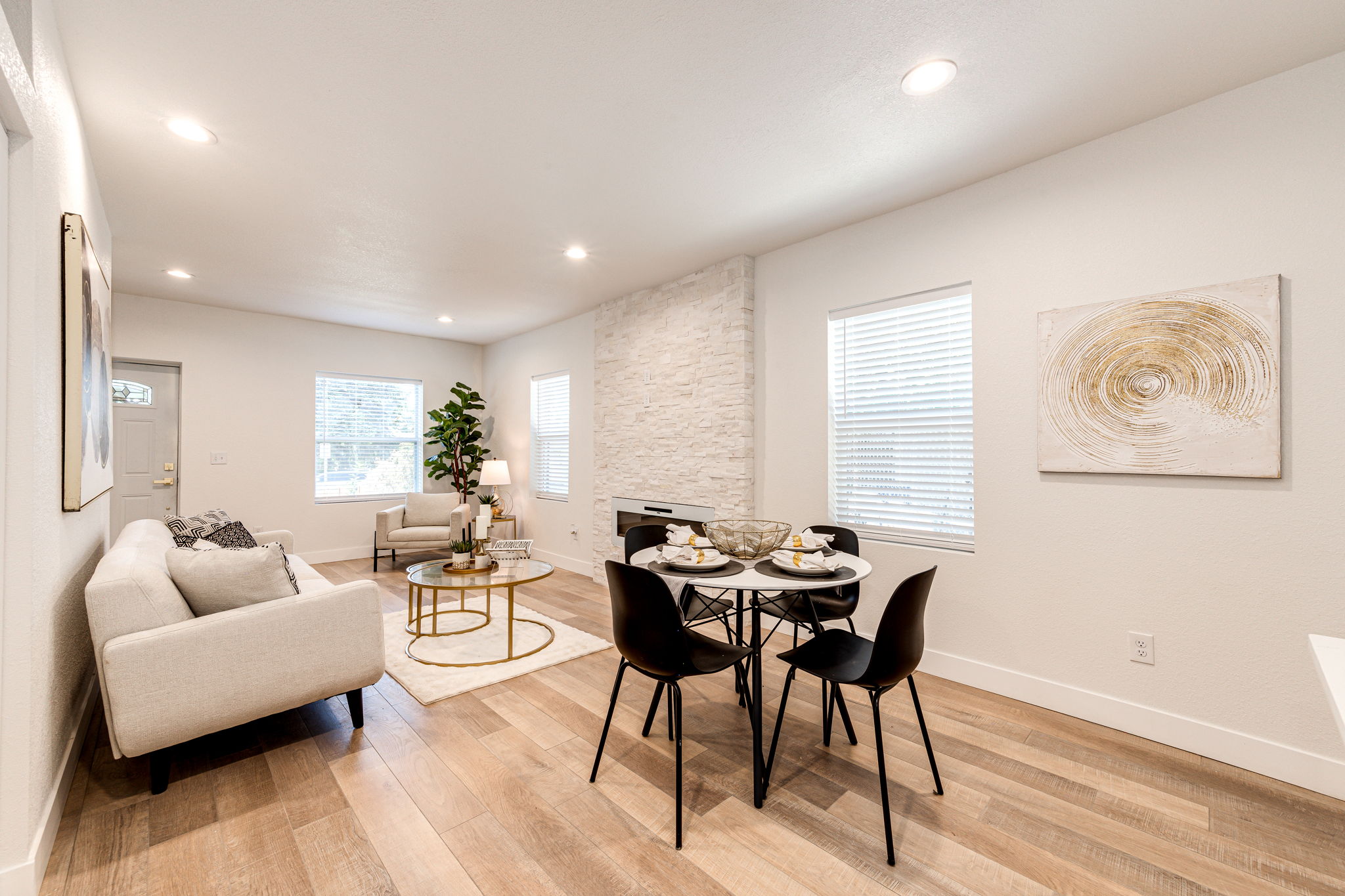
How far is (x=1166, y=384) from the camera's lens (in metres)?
2.33

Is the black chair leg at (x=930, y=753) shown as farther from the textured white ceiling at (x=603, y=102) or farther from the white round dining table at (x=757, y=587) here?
the textured white ceiling at (x=603, y=102)

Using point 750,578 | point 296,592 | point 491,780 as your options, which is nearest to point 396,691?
point 296,592

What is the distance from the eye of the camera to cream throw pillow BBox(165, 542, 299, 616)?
7.18 ft

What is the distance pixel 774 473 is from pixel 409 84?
2832 millimetres

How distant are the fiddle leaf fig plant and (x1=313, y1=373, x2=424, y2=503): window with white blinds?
285 millimetres

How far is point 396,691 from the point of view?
2.91 metres

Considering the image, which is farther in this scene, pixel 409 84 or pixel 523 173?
pixel 523 173

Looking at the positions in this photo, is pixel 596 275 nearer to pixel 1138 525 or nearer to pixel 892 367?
pixel 892 367

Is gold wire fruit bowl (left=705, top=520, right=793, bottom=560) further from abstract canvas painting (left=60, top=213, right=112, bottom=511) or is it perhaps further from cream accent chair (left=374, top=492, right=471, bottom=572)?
cream accent chair (left=374, top=492, right=471, bottom=572)

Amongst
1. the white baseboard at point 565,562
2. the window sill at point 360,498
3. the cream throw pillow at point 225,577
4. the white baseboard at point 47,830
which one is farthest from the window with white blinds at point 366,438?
the cream throw pillow at point 225,577

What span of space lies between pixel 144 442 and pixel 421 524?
8.00 feet

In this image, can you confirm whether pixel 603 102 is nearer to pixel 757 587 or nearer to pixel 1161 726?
pixel 757 587

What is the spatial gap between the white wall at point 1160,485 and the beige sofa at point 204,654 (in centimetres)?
271

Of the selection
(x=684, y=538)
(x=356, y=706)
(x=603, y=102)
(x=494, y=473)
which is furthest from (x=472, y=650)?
(x=494, y=473)
